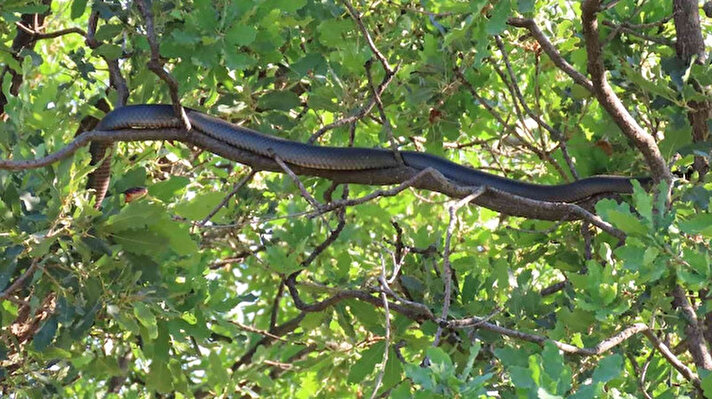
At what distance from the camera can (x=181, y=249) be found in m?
4.35

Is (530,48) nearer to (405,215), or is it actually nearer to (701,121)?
(701,121)

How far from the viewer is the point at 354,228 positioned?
255 inches

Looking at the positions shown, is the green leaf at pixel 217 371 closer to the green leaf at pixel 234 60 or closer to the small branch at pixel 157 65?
the small branch at pixel 157 65

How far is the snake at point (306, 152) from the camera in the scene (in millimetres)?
4625

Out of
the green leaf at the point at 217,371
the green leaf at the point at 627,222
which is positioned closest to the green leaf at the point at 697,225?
the green leaf at the point at 627,222

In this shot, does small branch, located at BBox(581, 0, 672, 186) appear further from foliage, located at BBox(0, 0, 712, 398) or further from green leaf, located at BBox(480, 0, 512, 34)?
green leaf, located at BBox(480, 0, 512, 34)

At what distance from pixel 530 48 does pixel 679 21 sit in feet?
2.66

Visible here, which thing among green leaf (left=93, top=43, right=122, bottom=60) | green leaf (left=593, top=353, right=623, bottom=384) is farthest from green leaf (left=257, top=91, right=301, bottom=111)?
green leaf (left=593, top=353, right=623, bottom=384)

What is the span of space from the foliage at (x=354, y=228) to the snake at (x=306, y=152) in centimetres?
17

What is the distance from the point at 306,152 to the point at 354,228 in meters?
1.73

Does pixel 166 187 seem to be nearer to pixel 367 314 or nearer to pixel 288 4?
pixel 288 4

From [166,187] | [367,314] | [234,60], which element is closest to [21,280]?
[166,187]

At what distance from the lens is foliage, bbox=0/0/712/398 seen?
3.88m

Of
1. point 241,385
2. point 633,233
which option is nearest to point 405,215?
point 241,385
